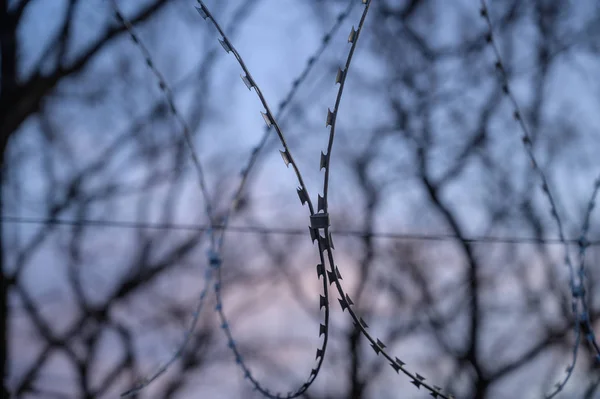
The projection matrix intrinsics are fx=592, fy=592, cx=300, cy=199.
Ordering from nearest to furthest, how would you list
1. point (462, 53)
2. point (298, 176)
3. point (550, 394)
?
point (298, 176) → point (550, 394) → point (462, 53)

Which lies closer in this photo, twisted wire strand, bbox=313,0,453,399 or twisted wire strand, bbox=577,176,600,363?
twisted wire strand, bbox=313,0,453,399

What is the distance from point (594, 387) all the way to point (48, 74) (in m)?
6.12

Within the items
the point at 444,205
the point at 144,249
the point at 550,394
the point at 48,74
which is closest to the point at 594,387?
the point at 444,205

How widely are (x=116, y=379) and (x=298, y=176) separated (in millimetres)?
6106

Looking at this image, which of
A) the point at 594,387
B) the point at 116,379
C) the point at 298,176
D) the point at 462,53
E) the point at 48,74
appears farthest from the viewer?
the point at 462,53

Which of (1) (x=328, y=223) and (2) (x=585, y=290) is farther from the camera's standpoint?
(2) (x=585, y=290)

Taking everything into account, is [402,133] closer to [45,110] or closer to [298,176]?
[45,110]

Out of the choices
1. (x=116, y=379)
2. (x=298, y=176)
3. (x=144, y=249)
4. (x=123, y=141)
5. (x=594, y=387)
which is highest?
(x=123, y=141)

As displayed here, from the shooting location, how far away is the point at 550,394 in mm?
1495

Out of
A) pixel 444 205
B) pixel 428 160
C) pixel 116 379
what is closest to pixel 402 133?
pixel 428 160

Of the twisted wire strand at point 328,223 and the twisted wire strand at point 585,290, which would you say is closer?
the twisted wire strand at point 328,223

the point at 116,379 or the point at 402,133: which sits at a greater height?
the point at 402,133

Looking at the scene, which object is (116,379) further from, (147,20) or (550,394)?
(550,394)

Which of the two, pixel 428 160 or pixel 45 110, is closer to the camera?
pixel 45 110
